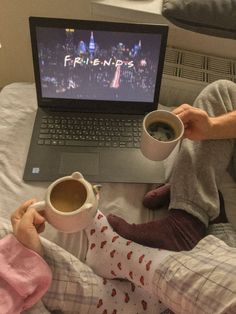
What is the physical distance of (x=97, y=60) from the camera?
104 centimetres

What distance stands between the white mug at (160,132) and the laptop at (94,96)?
211 millimetres

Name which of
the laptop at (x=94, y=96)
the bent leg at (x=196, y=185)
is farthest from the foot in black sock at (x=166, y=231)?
the laptop at (x=94, y=96)

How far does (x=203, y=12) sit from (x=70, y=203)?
0.73 meters

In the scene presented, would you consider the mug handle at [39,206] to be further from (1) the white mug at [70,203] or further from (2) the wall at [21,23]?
(2) the wall at [21,23]

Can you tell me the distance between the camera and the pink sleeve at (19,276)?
0.81m

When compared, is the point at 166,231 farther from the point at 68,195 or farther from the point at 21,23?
the point at 21,23

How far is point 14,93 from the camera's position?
1.24 metres

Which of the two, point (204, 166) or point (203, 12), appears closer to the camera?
point (204, 166)

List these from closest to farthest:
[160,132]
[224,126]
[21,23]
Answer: [160,132] < [224,126] < [21,23]

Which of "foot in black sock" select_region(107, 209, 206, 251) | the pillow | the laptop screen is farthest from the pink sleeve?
the pillow

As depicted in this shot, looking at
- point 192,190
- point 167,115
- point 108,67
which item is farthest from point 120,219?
point 108,67

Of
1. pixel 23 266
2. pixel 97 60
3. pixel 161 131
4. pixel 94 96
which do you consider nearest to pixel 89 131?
pixel 94 96

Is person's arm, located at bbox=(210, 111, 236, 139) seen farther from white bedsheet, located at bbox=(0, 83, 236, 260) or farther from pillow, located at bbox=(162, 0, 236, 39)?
pillow, located at bbox=(162, 0, 236, 39)

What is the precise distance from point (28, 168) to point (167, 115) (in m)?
0.42
